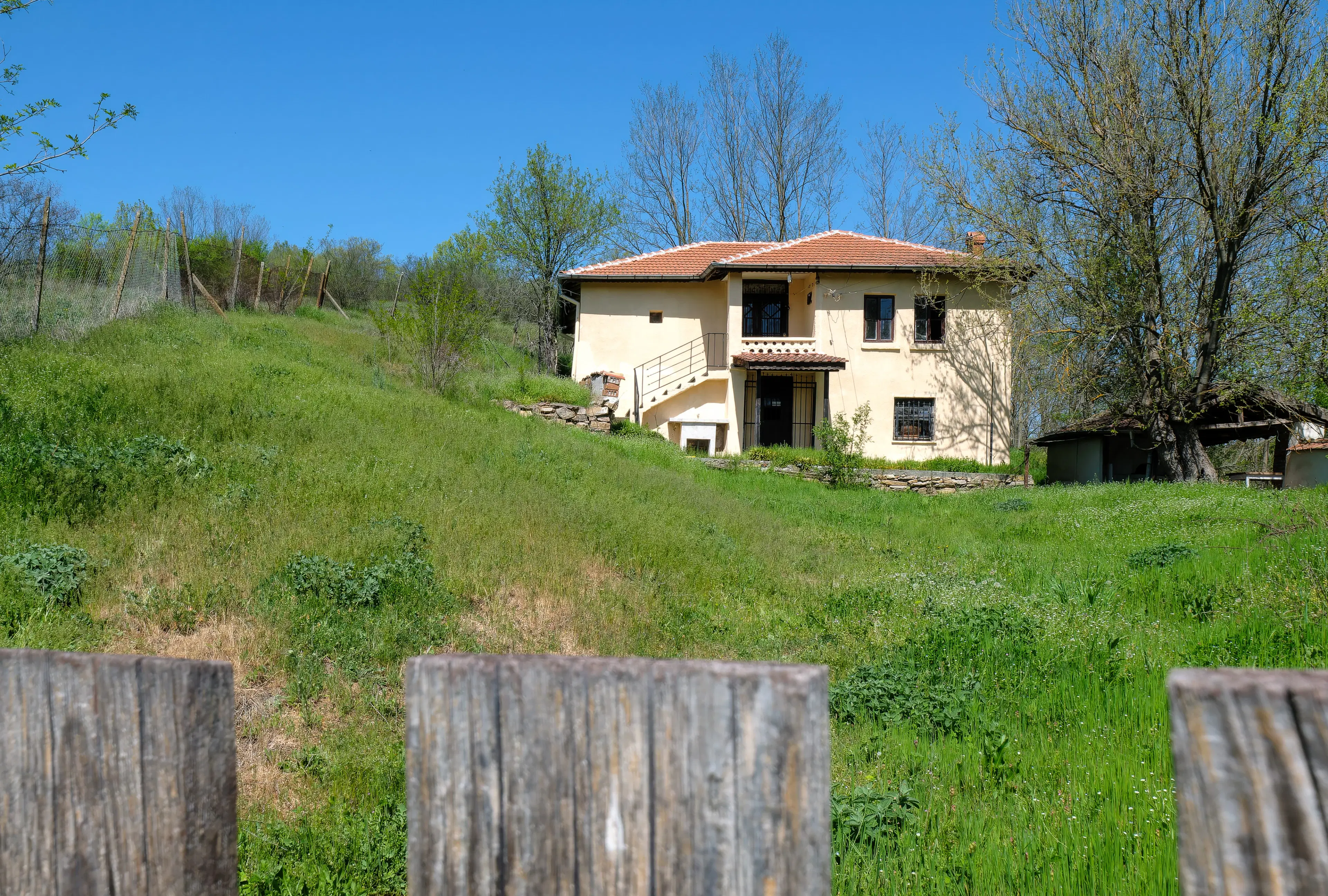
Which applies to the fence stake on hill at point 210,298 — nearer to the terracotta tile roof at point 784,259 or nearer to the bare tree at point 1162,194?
the terracotta tile roof at point 784,259

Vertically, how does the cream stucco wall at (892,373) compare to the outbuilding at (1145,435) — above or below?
above

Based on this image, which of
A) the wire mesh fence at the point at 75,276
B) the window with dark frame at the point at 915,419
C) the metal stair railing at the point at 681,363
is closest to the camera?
the wire mesh fence at the point at 75,276

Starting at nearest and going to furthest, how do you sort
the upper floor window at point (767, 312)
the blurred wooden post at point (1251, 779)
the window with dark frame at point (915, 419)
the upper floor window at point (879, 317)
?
the blurred wooden post at point (1251, 779) < the window with dark frame at point (915, 419) < the upper floor window at point (879, 317) < the upper floor window at point (767, 312)

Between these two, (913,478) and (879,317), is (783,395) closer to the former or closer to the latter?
(879,317)

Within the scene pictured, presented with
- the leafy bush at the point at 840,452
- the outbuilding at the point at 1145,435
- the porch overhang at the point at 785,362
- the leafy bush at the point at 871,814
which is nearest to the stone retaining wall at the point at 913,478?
the leafy bush at the point at 840,452

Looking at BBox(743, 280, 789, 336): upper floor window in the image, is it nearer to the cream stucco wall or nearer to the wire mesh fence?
the cream stucco wall

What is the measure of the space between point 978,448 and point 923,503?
30.1 feet

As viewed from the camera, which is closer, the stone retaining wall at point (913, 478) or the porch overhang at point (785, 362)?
the stone retaining wall at point (913, 478)

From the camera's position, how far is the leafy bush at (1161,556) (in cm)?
961

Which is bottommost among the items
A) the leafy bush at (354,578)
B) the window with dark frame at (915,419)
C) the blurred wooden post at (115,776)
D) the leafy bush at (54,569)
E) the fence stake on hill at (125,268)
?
the leafy bush at (354,578)

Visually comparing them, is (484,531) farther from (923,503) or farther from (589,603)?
(923,503)

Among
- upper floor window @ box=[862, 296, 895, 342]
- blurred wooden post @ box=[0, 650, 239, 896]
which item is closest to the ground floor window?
upper floor window @ box=[862, 296, 895, 342]

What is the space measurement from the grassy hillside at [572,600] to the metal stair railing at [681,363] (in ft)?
47.5

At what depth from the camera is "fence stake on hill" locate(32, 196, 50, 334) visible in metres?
13.2
